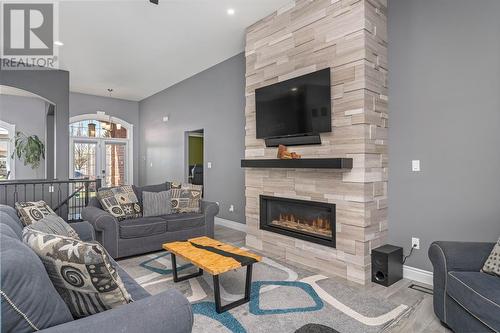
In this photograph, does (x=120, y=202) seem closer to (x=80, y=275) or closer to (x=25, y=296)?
(x=80, y=275)

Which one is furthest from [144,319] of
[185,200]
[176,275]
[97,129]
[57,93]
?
[97,129]

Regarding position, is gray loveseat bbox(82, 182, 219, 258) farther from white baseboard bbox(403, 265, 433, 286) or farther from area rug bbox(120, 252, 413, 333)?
white baseboard bbox(403, 265, 433, 286)

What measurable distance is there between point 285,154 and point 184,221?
178 cm

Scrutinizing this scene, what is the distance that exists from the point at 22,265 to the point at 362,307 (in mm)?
2436

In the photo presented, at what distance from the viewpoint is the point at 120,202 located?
13.5ft

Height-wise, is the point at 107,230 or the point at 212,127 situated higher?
the point at 212,127

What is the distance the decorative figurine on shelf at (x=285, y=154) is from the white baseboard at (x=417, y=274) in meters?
1.71

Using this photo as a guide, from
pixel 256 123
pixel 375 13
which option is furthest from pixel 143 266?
pixel 375 13

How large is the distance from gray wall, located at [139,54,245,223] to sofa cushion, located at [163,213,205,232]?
3.82 ft

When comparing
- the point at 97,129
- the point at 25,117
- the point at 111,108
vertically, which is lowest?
the point at 97,129

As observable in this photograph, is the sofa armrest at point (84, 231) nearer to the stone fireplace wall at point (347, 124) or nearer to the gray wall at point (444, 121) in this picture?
the stone fireplace wall at point (347, 124)

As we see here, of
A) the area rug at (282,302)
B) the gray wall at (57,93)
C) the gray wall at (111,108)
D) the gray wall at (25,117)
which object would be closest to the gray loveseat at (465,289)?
the area rug at (282,302)

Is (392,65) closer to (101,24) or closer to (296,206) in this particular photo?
(296,206)

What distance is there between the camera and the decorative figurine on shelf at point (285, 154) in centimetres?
360
